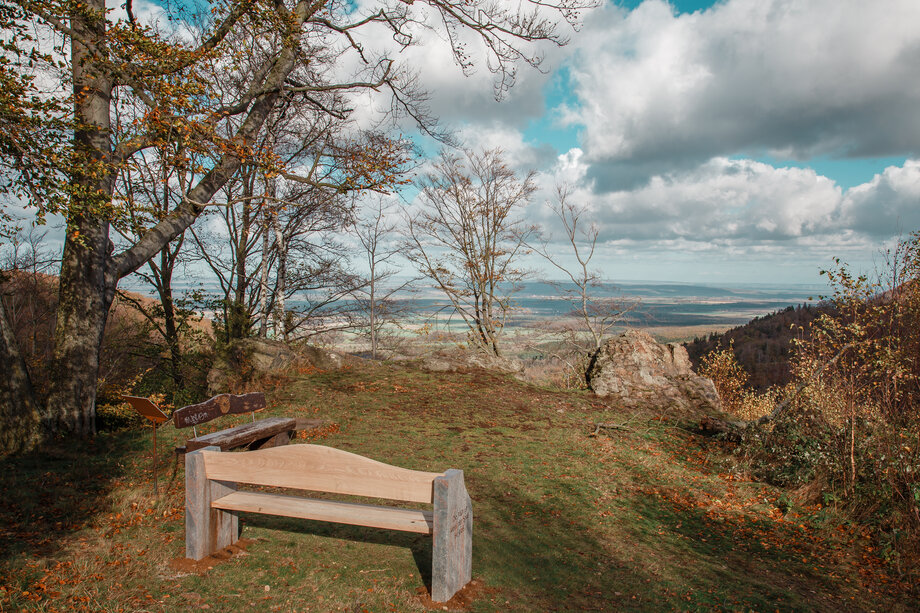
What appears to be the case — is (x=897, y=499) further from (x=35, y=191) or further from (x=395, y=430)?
(x=35, y=191)

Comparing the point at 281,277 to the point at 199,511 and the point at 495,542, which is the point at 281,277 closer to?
the point at 199,511

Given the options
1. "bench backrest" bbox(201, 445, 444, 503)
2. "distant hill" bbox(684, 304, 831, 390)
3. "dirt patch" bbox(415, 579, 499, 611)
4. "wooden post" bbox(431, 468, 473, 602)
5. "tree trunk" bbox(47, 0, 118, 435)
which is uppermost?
"tree trunk" bbox(47, 0, 118, 435)

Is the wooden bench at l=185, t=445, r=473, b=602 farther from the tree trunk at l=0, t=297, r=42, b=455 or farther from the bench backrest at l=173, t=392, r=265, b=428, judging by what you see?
the tree trunk at l=0, t=297, r=42, b=455

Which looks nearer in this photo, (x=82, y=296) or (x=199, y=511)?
(x=199, y=511)

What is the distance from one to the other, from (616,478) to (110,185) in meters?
7.98

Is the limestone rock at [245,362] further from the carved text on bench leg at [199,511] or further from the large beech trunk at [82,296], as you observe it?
the carved text on bench leg at [199,511]

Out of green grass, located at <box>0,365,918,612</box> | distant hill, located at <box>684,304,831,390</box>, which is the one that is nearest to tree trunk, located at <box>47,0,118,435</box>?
green grass, located at <box>0,365,918,612</box>

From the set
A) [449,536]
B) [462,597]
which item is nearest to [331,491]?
[449,536]

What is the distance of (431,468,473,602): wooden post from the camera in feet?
10.6

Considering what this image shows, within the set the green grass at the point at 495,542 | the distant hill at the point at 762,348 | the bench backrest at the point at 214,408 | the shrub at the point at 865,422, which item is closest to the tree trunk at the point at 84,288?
the green grass at the point at 495,542

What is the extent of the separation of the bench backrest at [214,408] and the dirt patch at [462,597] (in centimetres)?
283

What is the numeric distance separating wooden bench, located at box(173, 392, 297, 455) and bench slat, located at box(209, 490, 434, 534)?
0.92m

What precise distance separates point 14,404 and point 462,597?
6.30 metres

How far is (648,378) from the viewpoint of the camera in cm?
1136
